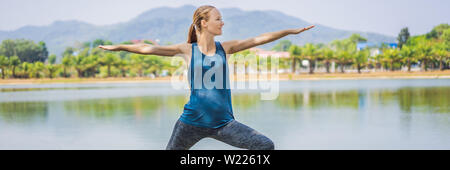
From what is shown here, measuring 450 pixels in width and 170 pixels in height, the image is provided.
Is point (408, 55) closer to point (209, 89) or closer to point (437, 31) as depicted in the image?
point (437, 31)

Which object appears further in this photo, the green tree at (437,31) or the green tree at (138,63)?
the green tree at (437,31)

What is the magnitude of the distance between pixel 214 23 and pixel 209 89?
1.19 ft

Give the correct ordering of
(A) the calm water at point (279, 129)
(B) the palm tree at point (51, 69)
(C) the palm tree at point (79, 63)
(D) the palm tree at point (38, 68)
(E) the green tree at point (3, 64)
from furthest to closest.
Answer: (C) the palm tree at point (79, 63), (B) the palm tree at point (51, 69), (D) the palm tree at point (38, 68), (E) the green tree at point (3, 64), (A) the calm water at point (279, 129)

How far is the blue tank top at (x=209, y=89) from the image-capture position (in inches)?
107

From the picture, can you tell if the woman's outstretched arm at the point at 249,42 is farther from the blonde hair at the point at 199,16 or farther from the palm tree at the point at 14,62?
the palm tree at the point at 14,62

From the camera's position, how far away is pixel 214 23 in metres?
2.74

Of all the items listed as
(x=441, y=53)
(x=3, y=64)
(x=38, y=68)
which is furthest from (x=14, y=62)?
(x=441, y=53)

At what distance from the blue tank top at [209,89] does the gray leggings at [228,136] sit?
0.13 feet

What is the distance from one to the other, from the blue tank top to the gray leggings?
41mm

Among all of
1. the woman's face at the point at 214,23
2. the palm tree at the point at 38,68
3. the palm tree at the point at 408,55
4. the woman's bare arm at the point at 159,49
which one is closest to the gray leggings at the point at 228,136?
the woman's bare arm at the point at 159,49

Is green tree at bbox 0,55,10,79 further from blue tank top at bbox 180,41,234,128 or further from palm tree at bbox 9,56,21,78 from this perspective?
blue tank top at bbox 180,41,234,128

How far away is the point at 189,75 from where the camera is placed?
2.78 meters

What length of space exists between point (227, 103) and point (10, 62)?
6451 centimetres

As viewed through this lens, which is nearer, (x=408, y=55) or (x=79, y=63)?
(x=408, y=55)
